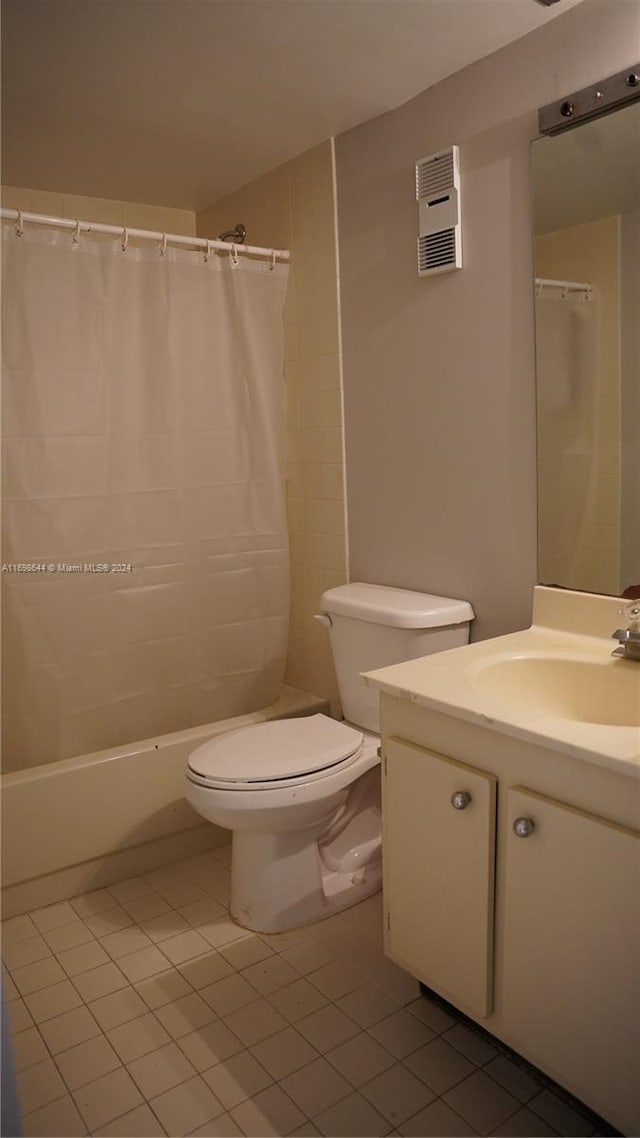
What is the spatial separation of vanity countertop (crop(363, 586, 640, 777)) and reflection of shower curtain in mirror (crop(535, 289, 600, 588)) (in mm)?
92

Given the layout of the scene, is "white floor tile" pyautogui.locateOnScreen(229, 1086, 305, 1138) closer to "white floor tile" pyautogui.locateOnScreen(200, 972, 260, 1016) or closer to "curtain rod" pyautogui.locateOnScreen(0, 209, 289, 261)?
"white floor tile" pyautogui.locateOnScreen(200, 972, 260, 1016)

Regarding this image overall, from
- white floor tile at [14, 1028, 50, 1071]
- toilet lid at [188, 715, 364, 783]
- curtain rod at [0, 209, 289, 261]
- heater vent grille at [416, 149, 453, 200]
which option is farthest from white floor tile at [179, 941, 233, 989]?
heater vent grille at [416, 149, 453, 200]

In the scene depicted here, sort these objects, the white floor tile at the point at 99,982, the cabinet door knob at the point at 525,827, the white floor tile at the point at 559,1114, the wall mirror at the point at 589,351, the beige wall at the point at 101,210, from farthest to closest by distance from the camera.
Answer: the beige wall at the point at 101,210
the white floor tile at the point at 99,982
the wall mirror at the point at 589,351
the white floor tile at the point at 559,1114
the cabinet door knob at the point at 525,827

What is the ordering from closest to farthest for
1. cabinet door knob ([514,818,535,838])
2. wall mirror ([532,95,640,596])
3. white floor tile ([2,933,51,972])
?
cabinet door knob ([514,818,535,838]) < wall mirror ([532,95,640,596]) < white floor tile ([2,933,51,972])

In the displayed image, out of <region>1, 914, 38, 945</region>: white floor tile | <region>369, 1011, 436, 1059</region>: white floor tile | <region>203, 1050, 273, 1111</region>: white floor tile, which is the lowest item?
<region>203, 1050, 273, 1111</region>: white floor tile

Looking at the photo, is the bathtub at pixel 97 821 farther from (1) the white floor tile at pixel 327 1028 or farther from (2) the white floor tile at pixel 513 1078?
(2) the white floor tile at pixel 513 1078

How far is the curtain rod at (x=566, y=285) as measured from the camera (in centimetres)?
171

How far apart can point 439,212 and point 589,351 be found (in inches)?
23.1

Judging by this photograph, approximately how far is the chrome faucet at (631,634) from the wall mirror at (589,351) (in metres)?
0.10

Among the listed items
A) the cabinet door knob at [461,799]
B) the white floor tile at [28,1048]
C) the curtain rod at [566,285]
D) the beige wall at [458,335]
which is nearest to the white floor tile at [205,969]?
the white floor tile at [28,1048]

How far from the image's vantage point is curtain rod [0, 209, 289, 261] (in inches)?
79.9

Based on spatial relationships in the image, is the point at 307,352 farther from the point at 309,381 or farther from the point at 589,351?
the point at 589,351

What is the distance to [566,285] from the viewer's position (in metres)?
1.75

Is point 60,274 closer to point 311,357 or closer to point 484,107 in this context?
point 311,357
